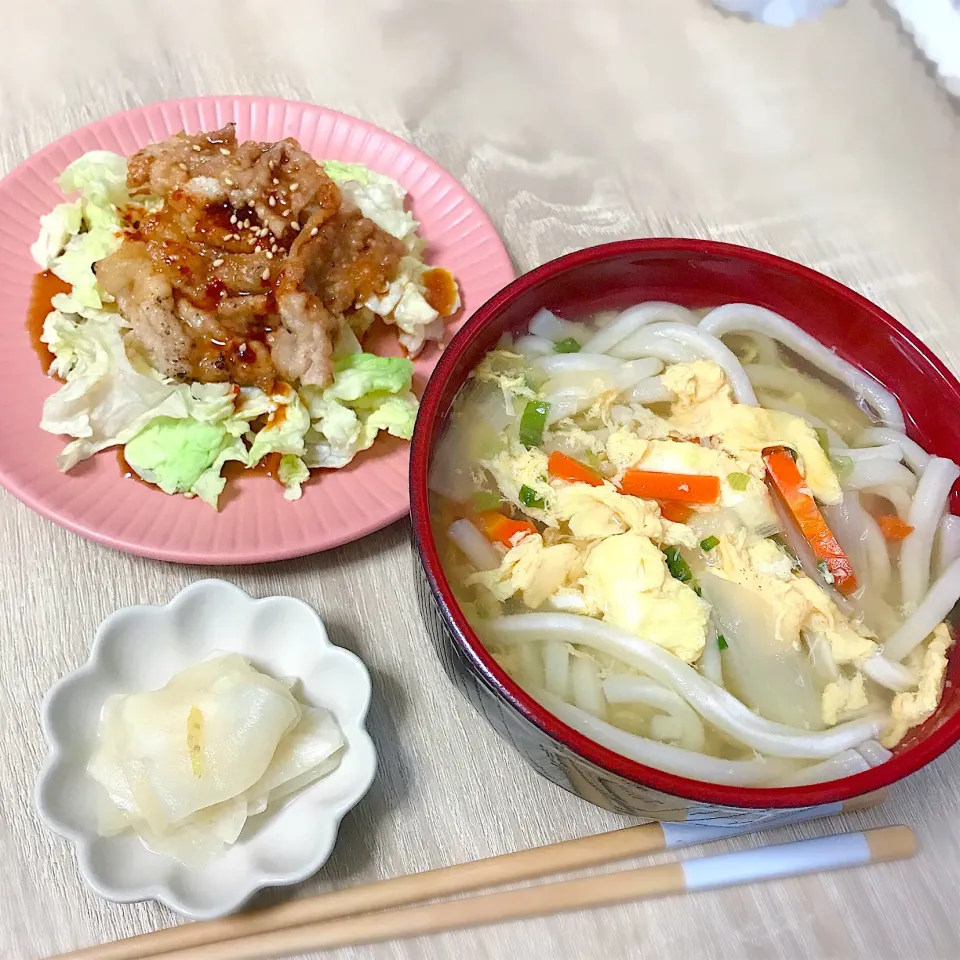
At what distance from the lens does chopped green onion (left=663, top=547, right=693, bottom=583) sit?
0.99m

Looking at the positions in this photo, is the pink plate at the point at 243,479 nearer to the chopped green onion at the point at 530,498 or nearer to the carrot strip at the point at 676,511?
the chopped green onion at the point at 530,498

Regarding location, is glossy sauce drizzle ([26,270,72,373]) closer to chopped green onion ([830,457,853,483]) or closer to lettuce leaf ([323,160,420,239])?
lettuce leaf ([323,160,420,239])

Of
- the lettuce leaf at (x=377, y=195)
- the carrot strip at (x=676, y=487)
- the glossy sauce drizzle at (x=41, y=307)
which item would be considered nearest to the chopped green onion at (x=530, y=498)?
the carrot strip at (x=676, y=487)

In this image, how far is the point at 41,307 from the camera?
135cm

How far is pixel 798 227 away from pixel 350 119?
0.92 metres

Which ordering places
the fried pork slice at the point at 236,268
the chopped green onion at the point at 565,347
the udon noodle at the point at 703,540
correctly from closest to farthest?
the udon noodle at the point at 703,540 → the chopped green onion at the point at 565,347 → the fried pork slice at the point at 236,268

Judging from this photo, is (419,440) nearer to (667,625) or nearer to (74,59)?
(667,625)

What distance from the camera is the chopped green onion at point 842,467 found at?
1082mm

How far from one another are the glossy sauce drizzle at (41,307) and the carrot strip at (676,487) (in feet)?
3.06

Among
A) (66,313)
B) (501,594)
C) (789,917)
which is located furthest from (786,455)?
(66,313)

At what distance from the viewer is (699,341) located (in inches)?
44.6

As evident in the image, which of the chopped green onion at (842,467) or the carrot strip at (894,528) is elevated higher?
the chopped green onion at (842,467)

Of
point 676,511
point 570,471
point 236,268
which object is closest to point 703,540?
point 676,511

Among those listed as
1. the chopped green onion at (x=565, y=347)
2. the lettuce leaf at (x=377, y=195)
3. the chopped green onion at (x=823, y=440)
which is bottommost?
the chopped green onion at (x=823, y=440)
